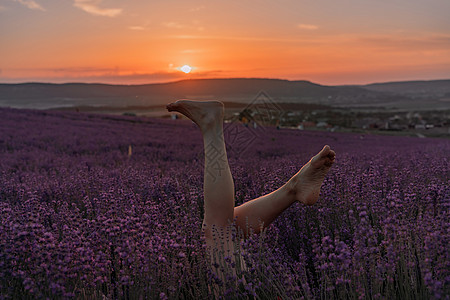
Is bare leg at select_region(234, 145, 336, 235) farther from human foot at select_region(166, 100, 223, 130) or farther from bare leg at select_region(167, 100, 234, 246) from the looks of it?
human foot at select_region(166, 100, 223, 130)

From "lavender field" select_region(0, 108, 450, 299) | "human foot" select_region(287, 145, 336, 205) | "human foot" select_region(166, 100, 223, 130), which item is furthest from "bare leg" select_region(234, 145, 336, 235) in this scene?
"human foot" select_region(166, 100, 223, 130)

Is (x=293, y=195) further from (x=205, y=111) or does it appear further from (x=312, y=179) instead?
(x=205, y=111)

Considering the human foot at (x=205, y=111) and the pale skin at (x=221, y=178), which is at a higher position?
the human foot at (x=205, y=111)

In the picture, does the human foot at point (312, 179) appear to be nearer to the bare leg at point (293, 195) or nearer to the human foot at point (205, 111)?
the bare leg at point (293, 195)

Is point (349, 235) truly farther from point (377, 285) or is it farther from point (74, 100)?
point (74, 100)

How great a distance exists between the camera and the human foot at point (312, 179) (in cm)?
209

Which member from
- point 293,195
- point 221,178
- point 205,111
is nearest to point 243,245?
point 221,178

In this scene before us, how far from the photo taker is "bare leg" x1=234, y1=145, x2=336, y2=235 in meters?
2.09

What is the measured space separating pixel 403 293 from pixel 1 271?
169 centimetres

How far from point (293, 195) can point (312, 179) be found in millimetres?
155

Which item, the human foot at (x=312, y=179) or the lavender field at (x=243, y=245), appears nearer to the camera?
the lavender field at (x=243, y=245)

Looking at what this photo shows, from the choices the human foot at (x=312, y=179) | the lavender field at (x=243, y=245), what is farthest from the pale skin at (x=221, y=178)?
the lavender field at (x=243, y=245)

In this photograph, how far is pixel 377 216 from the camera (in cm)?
219

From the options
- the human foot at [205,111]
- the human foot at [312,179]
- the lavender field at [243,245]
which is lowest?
the lavender field at [243,245]
